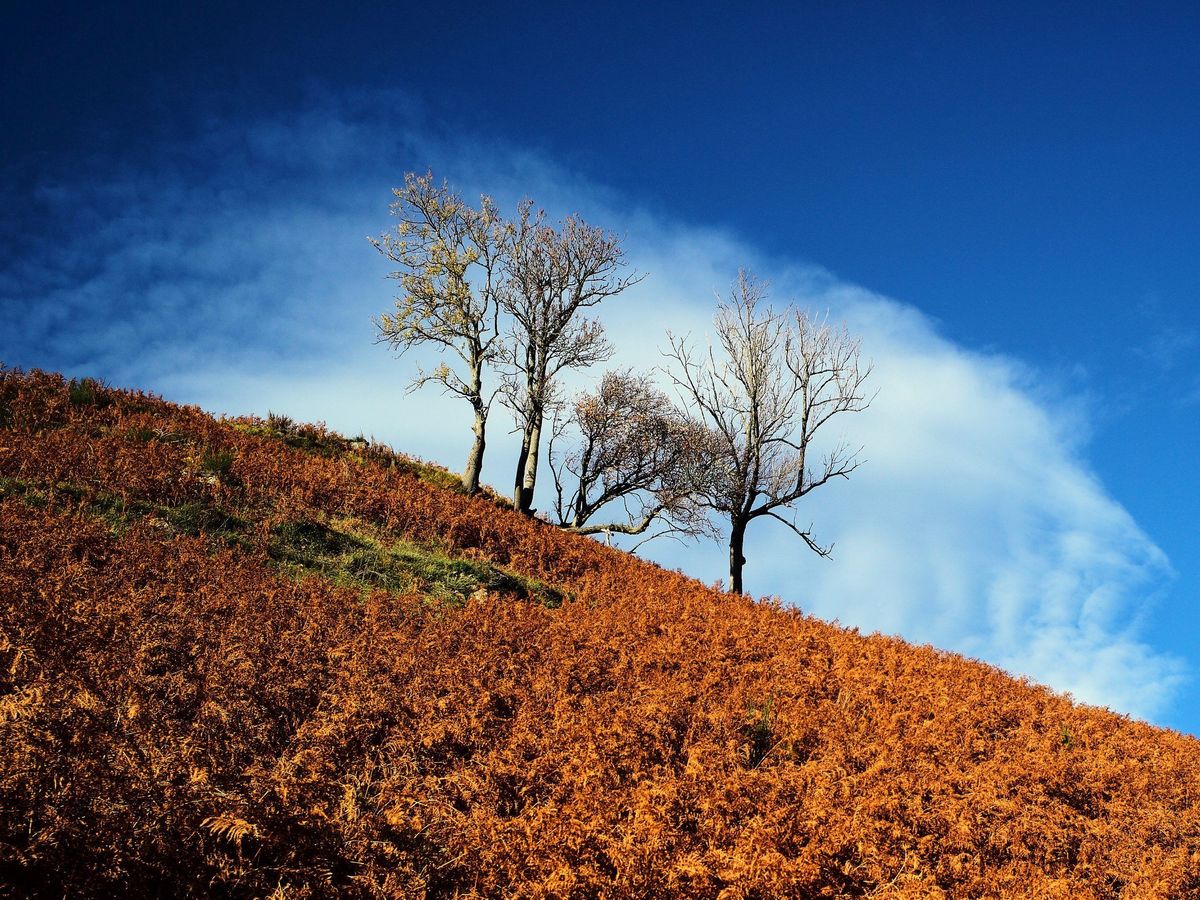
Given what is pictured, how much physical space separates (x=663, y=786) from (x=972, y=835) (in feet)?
7.36

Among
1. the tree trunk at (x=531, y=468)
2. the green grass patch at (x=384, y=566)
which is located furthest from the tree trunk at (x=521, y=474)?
the green grass patch at (x=384, y=566)

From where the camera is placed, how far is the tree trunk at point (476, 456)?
24484mm

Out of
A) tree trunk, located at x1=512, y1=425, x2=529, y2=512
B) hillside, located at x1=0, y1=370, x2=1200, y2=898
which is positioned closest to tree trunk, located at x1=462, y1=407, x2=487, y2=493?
tree trunk, located at x1=512, y1=425, x2=529, y2=512

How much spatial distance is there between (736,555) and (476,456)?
9.11 m

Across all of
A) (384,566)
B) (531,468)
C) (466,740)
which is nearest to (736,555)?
(531,468)

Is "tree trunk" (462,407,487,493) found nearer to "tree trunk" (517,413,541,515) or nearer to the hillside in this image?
"tree trunk" (517,413,541,515)

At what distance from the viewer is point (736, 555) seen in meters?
23.3

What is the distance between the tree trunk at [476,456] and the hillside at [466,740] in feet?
41.7

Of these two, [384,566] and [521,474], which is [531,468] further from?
[384,566]

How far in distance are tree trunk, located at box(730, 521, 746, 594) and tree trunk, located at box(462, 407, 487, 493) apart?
8589mm

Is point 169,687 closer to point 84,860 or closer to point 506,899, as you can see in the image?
point 84,860

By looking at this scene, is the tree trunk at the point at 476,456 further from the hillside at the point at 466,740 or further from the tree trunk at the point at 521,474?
the hillside at the point at 466,740

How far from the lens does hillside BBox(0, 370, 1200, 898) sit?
3531mm

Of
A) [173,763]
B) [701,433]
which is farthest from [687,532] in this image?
[173,763]
